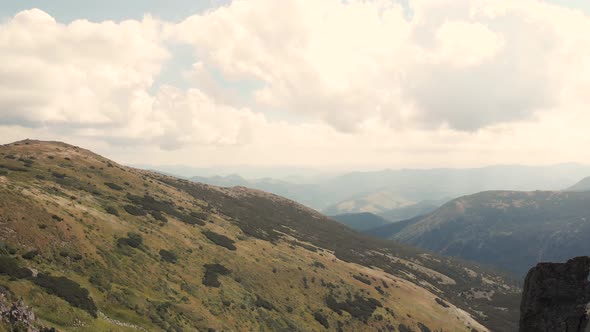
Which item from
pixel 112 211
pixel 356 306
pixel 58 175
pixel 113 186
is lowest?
pixel 356 306

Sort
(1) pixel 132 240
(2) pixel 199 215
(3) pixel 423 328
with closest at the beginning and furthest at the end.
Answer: (1) pixel 132 240 → (3) pixel 423 328 → (2) pixel 199 215

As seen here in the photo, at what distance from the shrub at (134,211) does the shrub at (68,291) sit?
29.0 meters

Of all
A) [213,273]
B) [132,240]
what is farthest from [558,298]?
[132,240]

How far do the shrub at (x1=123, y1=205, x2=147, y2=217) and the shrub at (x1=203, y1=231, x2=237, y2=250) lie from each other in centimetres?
1244

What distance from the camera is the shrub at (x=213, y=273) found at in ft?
153

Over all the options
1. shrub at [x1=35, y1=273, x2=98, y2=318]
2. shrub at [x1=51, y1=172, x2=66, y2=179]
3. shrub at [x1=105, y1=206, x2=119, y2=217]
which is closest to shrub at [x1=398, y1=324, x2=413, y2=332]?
shrub at [x1=105, y1=206, x2=119, y2=217]

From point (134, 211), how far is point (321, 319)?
35.7 metres

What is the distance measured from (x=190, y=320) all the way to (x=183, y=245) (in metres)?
19.7

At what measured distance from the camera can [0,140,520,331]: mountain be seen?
2933cm

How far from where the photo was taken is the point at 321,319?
53.7 meters

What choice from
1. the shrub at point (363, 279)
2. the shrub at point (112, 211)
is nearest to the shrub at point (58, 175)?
the shrub at point (112, 211)

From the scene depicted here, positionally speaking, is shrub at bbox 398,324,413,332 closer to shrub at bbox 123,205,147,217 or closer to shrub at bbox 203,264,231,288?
shrub at bbox 203,264,231,288

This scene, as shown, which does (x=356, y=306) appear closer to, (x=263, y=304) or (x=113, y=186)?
(x=263, y=304)

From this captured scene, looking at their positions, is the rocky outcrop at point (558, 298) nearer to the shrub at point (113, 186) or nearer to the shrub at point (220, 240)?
the shrub at point (220, 240)
